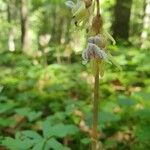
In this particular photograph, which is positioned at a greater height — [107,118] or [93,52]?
[93,52]

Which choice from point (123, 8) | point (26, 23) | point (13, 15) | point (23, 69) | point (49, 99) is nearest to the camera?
point (49, 99)

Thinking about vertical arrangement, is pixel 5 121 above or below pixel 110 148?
above

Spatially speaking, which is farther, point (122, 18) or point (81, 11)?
point (122, 18)

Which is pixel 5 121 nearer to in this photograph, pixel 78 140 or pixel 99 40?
pixel 78 140

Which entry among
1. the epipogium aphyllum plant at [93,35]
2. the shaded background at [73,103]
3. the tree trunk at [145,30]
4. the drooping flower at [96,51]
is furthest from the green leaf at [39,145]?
the tree trunk at [145,30]

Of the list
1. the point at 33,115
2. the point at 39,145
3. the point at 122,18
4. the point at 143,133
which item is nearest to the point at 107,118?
the point at 143,133

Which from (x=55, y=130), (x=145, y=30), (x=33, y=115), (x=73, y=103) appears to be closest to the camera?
(x=55, y=130)

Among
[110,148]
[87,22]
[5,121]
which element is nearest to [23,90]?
[5,121]

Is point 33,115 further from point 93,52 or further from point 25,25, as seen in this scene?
point 25,25

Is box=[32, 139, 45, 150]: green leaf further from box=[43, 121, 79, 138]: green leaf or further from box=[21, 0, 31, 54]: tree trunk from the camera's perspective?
box=[21, 0, 31, 54]: tree trunk
